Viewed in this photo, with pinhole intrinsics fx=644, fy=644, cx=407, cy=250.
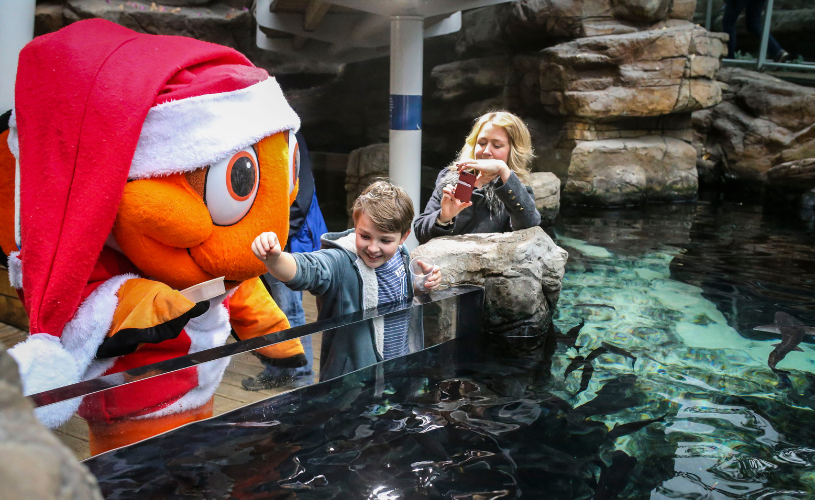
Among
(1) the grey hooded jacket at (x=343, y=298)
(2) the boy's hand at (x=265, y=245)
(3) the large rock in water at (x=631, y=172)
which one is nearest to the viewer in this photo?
(2) the boy's hand at (x=265, y=245)

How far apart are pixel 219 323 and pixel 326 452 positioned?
55 cm

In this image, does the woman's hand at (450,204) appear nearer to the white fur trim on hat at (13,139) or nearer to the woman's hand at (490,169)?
the woman's hand at (490,169)

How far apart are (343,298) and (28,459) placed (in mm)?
1905

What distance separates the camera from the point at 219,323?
2070mm

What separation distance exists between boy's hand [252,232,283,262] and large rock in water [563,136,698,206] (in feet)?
22.9

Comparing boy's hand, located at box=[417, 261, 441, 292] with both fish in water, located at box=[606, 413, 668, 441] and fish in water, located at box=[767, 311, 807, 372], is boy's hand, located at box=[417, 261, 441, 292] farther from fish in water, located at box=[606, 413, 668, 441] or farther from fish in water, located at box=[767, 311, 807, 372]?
fish in water, located at box=[767, 311, 807, 372]

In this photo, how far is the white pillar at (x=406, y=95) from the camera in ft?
15.6

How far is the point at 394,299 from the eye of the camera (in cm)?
250

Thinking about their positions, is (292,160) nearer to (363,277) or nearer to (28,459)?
(363,277)

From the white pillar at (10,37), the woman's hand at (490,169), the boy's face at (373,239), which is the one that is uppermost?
the white pillar at (10,37)

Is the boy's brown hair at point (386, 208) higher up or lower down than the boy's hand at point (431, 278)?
higher up

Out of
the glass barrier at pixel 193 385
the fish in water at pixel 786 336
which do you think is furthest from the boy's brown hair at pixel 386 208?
the fish in water at pixel 786 336

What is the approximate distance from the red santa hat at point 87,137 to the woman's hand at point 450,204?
1.21 meters

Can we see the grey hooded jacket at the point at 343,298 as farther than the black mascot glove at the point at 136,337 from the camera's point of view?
Yes
